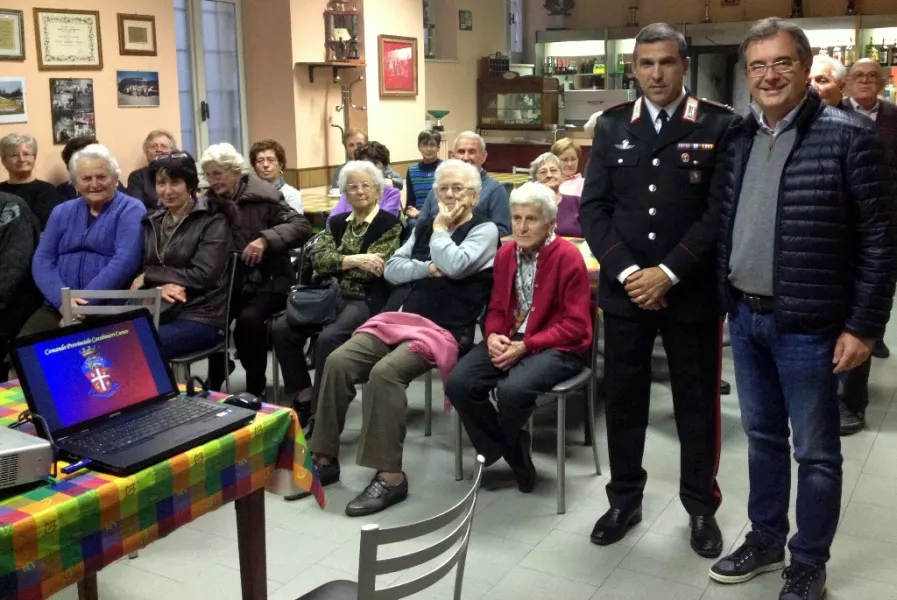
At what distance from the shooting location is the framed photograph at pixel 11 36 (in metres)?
4.47

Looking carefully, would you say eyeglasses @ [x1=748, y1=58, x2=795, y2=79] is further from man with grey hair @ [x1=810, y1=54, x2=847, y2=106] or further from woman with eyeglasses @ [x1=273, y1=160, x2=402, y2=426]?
woman with eyeglasses @ [x1=273, y1=160, x2=402, y2=426]

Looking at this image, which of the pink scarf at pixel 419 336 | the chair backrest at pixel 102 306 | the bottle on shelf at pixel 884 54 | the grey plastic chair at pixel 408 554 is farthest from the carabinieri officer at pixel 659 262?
the bottle on shelf at pixel 884 54

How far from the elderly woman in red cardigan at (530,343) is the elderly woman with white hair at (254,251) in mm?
1133

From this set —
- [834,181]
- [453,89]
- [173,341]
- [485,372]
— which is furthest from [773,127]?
[453,89]

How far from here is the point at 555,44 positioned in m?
10.4

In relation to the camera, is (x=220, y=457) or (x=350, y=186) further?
(x=350, y=186)

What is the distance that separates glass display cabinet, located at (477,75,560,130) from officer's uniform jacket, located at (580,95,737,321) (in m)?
6.77

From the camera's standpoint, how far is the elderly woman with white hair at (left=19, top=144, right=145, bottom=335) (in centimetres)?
356

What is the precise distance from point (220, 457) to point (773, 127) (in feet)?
5.06

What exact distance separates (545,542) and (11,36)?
3.68 meters

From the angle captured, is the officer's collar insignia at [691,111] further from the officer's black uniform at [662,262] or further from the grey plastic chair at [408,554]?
the grey plastic chair at [408,554]

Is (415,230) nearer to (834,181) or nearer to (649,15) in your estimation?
(834,181)

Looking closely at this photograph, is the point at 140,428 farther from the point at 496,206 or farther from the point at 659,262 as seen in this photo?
the point at 496,206

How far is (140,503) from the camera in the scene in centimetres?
167
